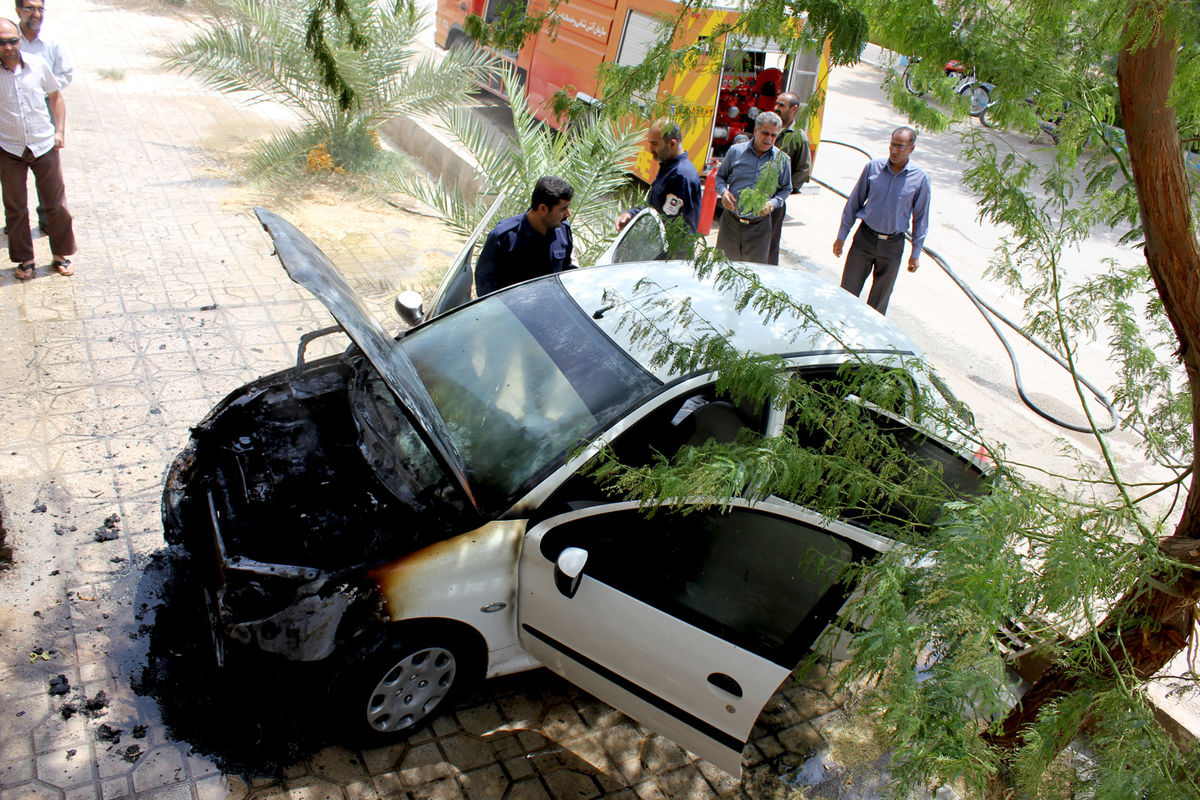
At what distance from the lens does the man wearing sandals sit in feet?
19.4

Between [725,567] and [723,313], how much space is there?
112 centimetres

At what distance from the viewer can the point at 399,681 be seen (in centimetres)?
345

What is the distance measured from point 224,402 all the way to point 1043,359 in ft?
24.8

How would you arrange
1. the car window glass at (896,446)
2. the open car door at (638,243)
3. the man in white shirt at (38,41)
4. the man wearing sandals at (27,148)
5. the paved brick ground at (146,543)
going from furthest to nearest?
1. the man in white shirt at (38,41)
2. the man wearing sandals at (27,148)
3. the open car door at (638,243)
4. the paved brick ground at (146,543)
5. the car window glass at (896,446)

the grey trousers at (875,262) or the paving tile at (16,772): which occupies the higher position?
the grey trousers at (875,262)

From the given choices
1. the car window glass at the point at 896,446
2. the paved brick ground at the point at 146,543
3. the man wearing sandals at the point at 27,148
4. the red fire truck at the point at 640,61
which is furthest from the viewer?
the red fire truck at the point at 640,61

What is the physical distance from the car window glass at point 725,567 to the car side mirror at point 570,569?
89 millimetres

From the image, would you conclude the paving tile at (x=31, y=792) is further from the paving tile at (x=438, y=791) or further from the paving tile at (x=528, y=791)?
the paving tile at (x=528, y=791)

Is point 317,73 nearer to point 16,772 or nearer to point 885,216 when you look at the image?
point 885,216

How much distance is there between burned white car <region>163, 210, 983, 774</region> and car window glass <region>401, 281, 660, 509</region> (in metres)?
0.01

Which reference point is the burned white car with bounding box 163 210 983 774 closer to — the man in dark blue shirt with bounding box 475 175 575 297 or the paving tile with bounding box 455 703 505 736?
the paving tile with bounding box 455 703 505 736

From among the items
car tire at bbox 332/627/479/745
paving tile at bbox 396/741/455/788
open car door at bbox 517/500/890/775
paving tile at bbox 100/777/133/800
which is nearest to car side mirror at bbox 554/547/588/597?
open car door at bbox 517/500/890/775

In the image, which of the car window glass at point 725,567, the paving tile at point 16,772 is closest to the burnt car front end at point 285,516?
the car window glass at point 725,567

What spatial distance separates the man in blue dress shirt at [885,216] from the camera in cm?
721
